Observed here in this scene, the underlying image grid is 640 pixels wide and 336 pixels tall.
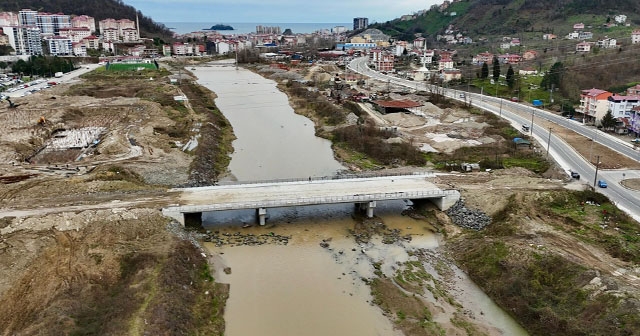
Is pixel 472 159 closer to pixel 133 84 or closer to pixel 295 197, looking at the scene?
pixel 295 197

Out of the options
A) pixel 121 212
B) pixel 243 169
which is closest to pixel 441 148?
pixel 243 169

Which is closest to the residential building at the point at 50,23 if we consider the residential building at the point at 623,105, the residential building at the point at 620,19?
the residential building at the point at 623,105

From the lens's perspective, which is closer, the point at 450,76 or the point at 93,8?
the point at 450,76

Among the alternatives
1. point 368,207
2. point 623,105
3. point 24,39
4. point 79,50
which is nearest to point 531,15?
point 623,105

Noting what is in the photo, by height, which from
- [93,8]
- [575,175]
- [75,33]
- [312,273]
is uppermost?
[93,8]

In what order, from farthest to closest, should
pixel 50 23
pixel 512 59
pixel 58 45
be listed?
pixel 50 23 < pixel 58 45 < pixel 512 59

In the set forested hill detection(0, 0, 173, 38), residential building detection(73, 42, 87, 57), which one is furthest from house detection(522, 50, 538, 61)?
forested hill detection(0, 0, 173, 38)

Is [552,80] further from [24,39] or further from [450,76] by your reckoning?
[24,39]

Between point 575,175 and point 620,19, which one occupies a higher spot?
point 620,19
